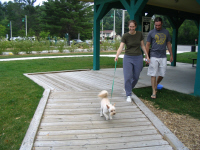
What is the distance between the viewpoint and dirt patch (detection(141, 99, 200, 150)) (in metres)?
3.48

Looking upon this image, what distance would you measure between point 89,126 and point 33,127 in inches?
39.3

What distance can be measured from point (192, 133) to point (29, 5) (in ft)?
224

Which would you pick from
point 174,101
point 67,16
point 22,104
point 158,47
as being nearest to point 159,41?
point 158,47

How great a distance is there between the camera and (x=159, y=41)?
504 cm

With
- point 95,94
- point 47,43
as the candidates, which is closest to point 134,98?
point 95,94

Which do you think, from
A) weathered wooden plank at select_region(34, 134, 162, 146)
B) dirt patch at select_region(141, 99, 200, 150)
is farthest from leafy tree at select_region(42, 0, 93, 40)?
weathered wooden plank at select_region(34, 134, 162, 146)

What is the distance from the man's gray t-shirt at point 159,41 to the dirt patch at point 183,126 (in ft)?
4.29

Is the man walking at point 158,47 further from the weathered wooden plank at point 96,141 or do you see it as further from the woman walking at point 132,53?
the weathered wooden plank at point 96,141

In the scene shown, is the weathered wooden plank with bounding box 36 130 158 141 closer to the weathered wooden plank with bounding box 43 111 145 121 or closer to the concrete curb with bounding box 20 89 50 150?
the concrete curb with bounding box 20 89 50 150

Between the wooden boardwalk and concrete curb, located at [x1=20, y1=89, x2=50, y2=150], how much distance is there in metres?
0.07

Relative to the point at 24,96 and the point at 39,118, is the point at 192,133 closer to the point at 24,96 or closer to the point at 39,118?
the point at 39,118

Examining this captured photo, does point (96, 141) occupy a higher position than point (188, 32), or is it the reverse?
point (188, 32)

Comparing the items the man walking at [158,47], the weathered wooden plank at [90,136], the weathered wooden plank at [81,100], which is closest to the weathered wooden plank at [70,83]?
the weathered wooden plank at [81,100]

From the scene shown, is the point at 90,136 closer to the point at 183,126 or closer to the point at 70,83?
the point at 183,126
